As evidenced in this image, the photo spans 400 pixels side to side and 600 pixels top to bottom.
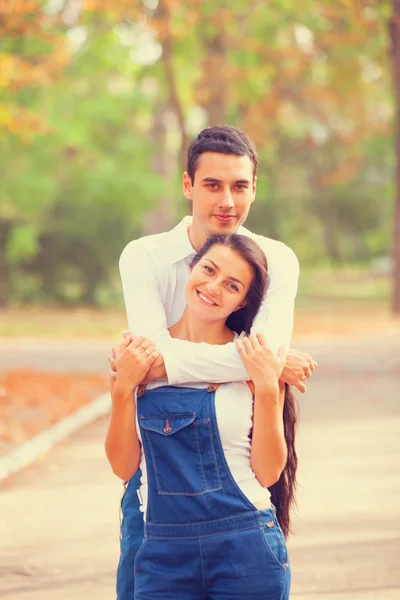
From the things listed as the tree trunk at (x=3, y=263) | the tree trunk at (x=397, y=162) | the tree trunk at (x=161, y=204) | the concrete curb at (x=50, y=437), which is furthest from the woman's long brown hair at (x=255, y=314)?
the tree trunk at (x=161, y=204)

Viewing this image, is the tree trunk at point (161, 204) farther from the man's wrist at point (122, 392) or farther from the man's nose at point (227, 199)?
the man's wrist at point (122, 392)

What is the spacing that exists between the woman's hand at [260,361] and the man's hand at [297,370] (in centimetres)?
11

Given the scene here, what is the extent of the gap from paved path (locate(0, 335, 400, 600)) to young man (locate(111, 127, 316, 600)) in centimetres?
256

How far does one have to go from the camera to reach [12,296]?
123ft

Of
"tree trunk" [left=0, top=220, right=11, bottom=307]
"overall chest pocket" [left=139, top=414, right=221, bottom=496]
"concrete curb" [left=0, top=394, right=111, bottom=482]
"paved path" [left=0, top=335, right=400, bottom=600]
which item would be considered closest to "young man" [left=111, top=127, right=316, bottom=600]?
"overall chest pocket" [left=139, top=414, right=221, bottom=496]

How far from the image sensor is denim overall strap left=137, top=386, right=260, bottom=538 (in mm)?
3533

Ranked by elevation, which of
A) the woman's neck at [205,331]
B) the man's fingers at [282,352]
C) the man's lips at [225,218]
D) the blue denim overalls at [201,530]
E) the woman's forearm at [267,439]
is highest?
the man's lips at [225,218]

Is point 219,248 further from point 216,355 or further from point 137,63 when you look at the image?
point 137,63

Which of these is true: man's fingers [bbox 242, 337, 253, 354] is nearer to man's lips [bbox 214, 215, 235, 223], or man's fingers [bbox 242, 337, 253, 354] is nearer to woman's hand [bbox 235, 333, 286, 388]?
woman's hand [bbox 235, 333, 286, 388]

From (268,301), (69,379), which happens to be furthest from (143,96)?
(268,301)

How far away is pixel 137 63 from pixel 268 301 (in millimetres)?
33928

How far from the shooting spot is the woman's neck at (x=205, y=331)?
3906 mm

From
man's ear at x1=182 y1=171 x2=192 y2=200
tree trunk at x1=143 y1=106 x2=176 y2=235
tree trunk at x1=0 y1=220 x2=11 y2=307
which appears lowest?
man's ear at x1=182 y1=171 x2=192 y2=200

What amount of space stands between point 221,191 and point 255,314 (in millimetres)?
420
